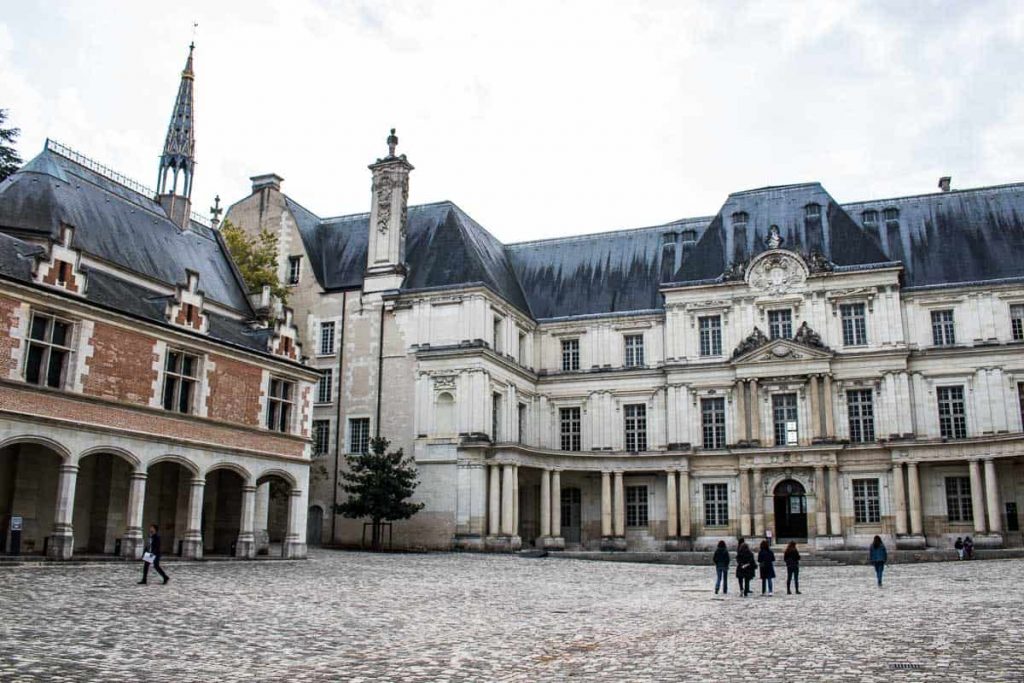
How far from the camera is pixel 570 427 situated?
4875 cm

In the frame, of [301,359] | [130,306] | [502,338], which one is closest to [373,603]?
[130,306]

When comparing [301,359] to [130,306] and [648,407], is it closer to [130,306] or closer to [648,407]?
[130,306]

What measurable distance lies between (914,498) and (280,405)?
27.2m

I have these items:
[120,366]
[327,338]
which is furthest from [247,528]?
[327,338]

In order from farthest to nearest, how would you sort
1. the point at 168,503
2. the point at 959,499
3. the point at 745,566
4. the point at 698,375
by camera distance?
the point at 698,375
the point at 959,499
the point at 168,503
the point at 745,566

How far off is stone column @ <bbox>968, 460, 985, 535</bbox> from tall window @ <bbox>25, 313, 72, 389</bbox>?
3468cm

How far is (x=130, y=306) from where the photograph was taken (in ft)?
84.9

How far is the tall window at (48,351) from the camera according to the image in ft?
74.0

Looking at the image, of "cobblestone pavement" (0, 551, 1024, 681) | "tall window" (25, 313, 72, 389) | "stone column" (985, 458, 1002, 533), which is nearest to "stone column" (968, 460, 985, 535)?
"stone column" (985, 458, 1002, 533)

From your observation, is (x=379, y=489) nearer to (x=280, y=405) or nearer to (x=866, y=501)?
(x=280, y=405)

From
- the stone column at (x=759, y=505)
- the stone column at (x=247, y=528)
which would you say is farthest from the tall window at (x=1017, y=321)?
the stone column at (x=247, y=528)

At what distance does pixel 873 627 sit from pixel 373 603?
8.87 meters

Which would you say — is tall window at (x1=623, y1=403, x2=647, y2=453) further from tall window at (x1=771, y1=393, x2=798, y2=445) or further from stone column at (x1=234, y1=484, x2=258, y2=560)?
stone column at (x1=234, y1=484, x2=258, y2=560)

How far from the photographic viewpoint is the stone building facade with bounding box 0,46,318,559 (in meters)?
22.8
